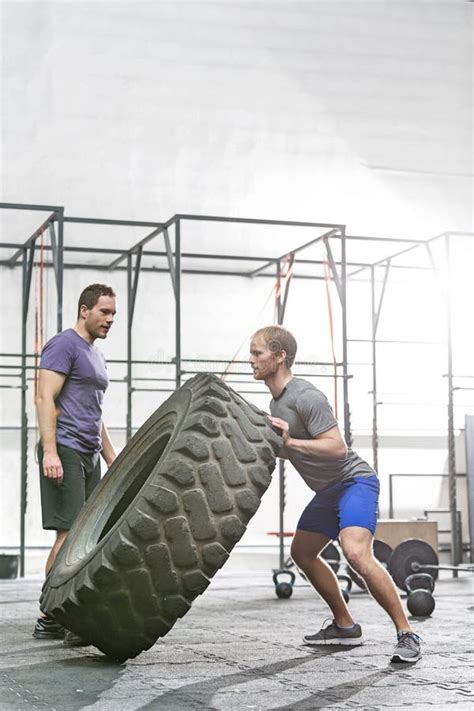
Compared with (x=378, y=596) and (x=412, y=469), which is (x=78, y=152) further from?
(x=378, y=596)

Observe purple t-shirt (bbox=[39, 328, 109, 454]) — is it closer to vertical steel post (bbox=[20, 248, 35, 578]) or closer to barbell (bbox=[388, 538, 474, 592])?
barbell (bbox=[388, 538, 474, 592])

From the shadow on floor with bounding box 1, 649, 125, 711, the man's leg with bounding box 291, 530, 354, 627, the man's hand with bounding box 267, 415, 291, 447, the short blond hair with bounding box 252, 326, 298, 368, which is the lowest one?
the shadow on floor with bounding box 1, 649, 125, 711

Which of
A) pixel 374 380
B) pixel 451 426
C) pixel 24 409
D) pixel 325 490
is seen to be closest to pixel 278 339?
pixel 325 490

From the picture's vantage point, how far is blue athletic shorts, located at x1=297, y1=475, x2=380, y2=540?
12.7 ft

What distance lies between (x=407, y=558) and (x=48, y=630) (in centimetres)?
317

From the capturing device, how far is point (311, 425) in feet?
12.6

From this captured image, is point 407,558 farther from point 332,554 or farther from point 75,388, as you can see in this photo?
point 75,388

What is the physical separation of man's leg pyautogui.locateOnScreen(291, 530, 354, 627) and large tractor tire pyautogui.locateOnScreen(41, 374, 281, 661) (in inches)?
25.4

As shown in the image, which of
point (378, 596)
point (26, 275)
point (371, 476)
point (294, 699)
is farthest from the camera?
point (26, 275)

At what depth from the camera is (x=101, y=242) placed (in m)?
10.0

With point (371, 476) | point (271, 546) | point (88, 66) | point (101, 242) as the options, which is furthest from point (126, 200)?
point (371, 476)

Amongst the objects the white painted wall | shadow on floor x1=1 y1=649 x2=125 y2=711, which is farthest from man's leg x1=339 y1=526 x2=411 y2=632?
the white painted wall

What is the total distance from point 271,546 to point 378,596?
6.03 m

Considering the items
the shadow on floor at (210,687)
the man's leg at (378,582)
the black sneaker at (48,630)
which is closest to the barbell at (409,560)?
the black sneaker at (48,630)
